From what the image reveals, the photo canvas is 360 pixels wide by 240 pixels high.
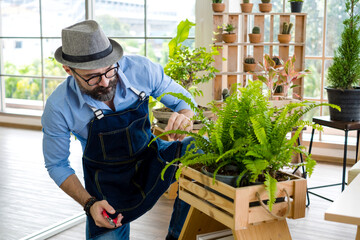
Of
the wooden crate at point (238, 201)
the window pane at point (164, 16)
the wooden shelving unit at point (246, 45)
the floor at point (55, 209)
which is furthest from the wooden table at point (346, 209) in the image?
the window pane at point (164, 16)

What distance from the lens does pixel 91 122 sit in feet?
6.85

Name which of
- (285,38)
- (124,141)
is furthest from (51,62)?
(124,141)

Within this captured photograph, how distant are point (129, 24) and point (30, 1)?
1.66 m

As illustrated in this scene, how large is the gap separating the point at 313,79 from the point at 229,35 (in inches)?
44.9

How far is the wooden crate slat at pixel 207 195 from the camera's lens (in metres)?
1.35

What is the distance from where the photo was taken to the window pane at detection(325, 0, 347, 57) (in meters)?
4.58

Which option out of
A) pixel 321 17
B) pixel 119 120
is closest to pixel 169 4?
pixel 321 17

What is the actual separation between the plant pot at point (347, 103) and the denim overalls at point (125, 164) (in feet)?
5.26

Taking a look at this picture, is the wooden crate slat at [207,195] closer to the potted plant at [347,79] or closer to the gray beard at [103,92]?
the gray beard at [103,92]

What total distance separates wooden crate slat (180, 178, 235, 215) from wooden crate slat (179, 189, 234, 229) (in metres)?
0.02

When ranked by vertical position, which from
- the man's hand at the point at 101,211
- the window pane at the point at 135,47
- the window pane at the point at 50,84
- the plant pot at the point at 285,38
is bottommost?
the man's hand at the point at 101,211

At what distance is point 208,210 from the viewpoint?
1466 millimetres

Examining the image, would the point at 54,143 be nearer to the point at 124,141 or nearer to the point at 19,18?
the point at 124,141

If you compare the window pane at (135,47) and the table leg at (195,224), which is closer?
the table leg at (195,224)
